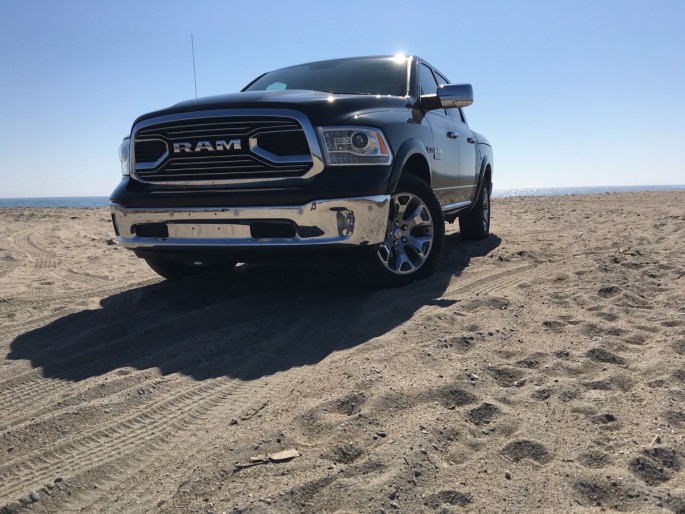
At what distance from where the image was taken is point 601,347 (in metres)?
2.76

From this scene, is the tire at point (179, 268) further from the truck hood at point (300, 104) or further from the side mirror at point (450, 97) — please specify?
the side mirror at point (450, 97)

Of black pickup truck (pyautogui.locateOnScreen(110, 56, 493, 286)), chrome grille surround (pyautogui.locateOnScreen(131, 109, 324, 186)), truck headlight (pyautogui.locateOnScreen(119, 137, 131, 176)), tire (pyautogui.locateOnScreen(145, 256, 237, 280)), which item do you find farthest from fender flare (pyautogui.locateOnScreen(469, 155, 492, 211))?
truck headlight (pyautogui.locateOnScreen(119, 137, 131, 176))

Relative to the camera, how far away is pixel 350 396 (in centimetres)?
221

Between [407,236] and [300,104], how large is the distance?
118cm

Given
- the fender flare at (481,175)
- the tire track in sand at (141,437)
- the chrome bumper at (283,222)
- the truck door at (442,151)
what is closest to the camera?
the tire track in sand at (141,437)

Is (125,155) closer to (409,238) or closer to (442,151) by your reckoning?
(409,238)

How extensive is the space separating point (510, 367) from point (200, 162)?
2.23 m

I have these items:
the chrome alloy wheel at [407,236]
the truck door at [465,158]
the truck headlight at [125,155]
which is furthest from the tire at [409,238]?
the truck headlight at [125,155]

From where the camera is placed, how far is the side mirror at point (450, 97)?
14.6 feet

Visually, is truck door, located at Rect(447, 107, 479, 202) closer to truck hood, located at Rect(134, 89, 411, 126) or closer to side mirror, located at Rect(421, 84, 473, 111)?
side mirror, located at Rect(421, 84, 473, 111)

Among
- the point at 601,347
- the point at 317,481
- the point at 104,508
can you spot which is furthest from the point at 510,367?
the point at 104,508

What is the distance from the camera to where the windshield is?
455cm

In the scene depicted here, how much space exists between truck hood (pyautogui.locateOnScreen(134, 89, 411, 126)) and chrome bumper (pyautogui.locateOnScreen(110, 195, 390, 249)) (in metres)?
0.55

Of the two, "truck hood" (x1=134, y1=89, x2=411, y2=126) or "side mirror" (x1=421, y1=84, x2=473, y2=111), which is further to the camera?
"side mirror" (x1=421, y1=84, x2=473, y2=111)
